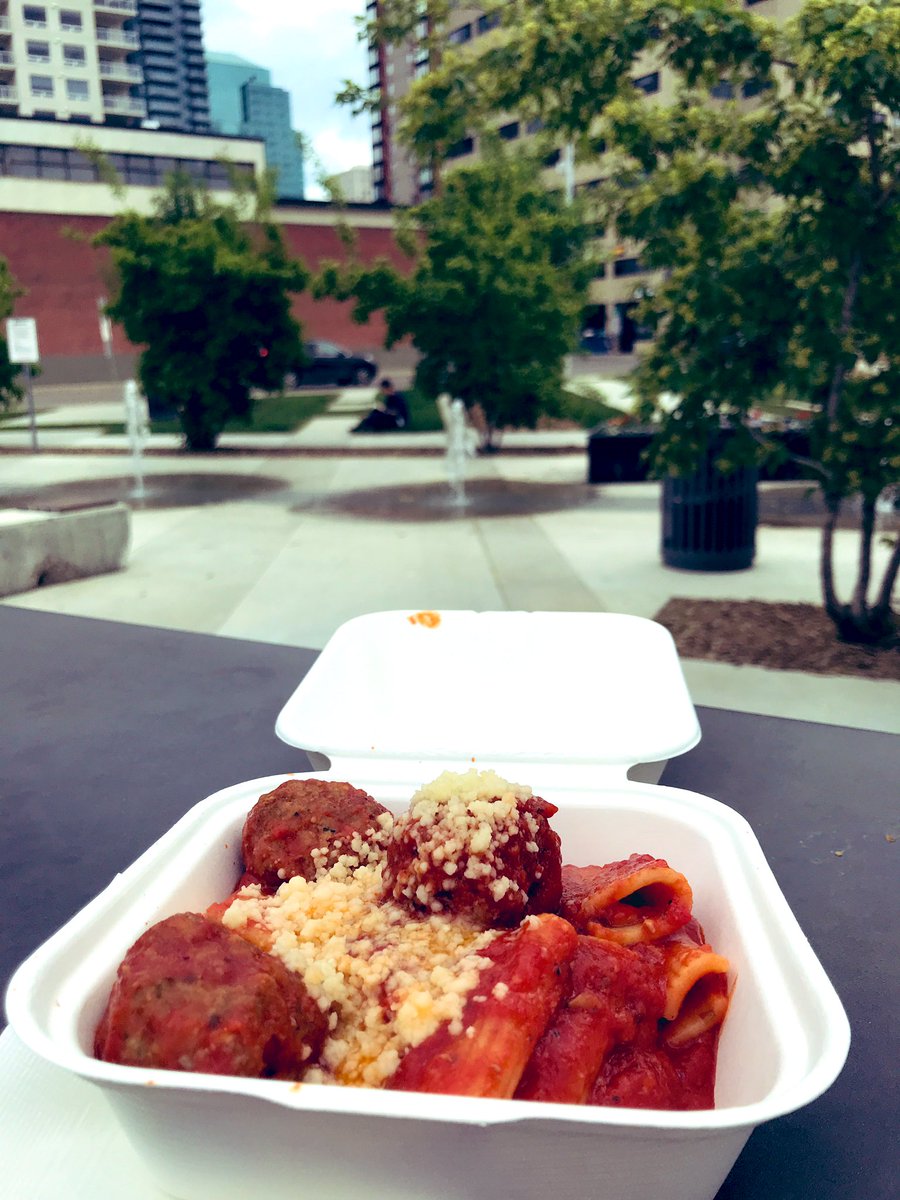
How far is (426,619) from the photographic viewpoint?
199 cm

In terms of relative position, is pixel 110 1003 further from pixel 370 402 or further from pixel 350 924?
pixel 370 402

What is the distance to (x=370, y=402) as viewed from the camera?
25703mm

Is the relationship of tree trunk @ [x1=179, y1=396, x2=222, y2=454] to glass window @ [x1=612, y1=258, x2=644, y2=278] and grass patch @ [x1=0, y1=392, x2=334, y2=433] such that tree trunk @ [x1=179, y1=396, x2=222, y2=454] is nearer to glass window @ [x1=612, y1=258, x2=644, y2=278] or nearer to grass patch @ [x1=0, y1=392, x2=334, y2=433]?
grass patch @ [x1=0, y1=392, x2=334, y2=433]

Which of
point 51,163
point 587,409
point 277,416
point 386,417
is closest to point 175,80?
point 51,163

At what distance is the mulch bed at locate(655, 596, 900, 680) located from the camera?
5660 mm

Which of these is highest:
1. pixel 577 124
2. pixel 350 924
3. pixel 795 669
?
pixel 577 124

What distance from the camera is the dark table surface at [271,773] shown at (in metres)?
0.87

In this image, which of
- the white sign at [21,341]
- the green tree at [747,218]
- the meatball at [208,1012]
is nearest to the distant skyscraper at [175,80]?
the white sign at [21,341]

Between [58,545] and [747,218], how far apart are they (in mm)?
5285

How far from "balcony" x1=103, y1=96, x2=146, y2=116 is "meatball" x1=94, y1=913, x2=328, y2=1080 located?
4619 centimetres

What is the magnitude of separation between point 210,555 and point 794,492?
6589 millimetres

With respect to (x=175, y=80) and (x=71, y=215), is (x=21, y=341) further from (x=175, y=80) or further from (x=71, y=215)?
(x=175, y=80)

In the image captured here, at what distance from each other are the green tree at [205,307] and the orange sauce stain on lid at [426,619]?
565 inches

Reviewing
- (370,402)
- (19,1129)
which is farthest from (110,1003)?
(370,402)
